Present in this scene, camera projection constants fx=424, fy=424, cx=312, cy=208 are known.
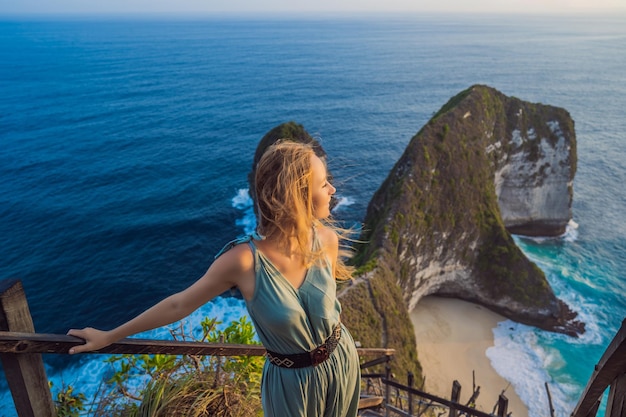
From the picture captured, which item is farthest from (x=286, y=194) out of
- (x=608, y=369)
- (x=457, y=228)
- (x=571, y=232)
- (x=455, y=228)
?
(x=571, y=232)

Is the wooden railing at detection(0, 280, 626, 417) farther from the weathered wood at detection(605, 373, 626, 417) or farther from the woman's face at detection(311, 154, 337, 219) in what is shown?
the woman's face at detection(311, 154, 337, 219)

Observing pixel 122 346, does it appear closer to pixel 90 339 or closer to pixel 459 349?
pixel 90 339

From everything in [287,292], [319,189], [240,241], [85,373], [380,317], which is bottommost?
[85,373]

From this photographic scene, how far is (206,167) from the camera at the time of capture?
157 ft

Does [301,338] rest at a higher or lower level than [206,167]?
higher

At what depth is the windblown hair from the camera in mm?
2814

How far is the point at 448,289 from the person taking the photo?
28.7 m

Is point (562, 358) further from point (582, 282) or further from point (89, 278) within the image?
point (89, 278)

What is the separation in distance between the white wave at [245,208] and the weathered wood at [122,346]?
31197 millimetres

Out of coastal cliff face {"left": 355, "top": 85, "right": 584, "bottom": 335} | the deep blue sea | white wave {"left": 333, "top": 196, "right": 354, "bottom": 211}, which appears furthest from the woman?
white wave {"left": 333, "top": 196, "right": 354, "bottom": 211}

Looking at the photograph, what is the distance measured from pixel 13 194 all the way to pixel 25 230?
8.34 m

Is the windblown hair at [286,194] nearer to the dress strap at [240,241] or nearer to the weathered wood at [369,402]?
the dress strap at [240,241]

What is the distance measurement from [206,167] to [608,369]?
1876 inches

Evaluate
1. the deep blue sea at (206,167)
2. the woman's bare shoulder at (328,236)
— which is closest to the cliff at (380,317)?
the deep blue sea at (206,167)
